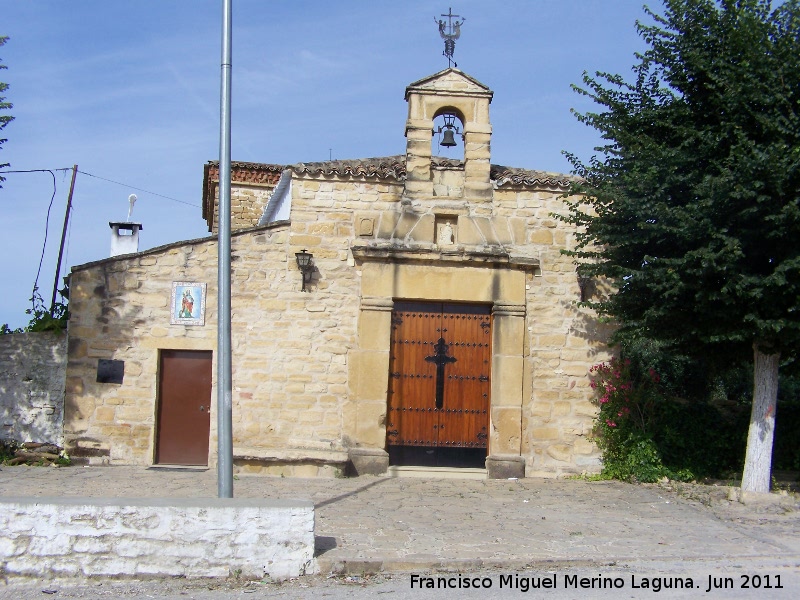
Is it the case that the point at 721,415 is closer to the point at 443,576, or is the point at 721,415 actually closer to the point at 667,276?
the point at 667,276

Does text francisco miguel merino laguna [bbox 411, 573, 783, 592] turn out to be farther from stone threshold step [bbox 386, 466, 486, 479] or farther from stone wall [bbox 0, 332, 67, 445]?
stone wall [bbox 0, 332, 67, 445]

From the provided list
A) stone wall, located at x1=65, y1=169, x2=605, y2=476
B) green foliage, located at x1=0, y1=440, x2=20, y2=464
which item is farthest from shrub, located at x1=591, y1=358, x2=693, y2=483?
green foliage, located at x1=0, y1=440, x2=20, y2=464

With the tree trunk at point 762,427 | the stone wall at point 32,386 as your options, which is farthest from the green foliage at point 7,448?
the tree trunk at point 762,427

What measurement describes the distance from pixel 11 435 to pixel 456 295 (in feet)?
20.5

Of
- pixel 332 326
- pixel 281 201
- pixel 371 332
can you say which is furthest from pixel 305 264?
Result: pixel 281 201

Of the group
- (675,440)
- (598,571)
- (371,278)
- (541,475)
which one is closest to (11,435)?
(371,278)

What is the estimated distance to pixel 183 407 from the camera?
11.0 meters

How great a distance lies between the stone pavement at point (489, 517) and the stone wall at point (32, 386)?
65 centimetres

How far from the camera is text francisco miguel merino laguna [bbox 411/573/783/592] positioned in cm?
602

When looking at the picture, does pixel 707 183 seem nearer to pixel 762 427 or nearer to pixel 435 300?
pixel 762 427

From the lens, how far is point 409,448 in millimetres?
10984

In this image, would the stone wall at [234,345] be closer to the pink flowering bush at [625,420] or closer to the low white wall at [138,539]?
the pink flowering bush at [625,420]

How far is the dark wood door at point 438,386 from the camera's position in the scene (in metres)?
11.0

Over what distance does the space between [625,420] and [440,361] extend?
2.59m
